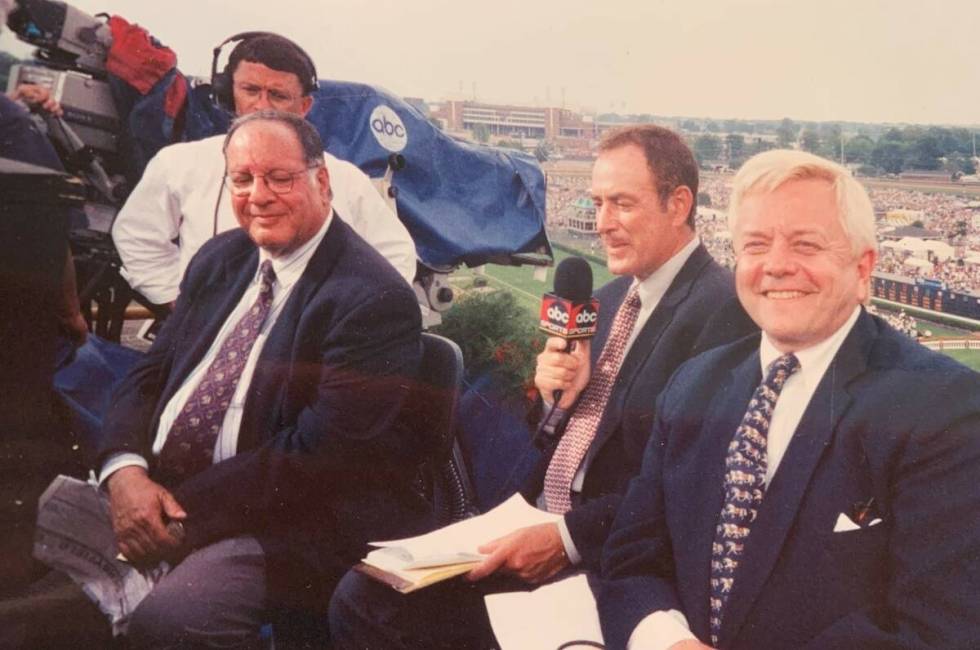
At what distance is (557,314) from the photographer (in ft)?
6.28

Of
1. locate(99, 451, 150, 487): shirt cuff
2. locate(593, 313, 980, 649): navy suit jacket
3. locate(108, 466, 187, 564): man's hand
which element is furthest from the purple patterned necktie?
locate(99, 451, 150, 487): shirt cuff

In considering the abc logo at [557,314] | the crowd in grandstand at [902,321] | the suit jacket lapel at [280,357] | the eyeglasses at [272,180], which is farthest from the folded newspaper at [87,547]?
the crowd in grandstand at [902,321]

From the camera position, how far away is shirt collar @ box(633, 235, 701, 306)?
1.81 metres

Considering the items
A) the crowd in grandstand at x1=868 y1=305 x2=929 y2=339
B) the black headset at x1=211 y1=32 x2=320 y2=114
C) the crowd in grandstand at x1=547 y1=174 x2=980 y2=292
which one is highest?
the black headset at x1=211 y1=32 x2=320 y2=114

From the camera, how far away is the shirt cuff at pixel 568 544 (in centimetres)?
197

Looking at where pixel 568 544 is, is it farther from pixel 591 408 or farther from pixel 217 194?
pixel 217 194

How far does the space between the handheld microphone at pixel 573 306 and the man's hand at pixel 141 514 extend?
3.37ft

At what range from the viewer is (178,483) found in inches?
90.7

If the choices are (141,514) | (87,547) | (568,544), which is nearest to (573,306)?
(568,544)

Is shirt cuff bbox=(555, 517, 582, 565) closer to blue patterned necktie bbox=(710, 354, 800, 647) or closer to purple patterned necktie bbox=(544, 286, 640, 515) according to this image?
purple patterned necktie bbox=(544, 286, 640, 515)

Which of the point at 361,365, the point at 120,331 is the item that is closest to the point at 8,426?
the point at 120,331

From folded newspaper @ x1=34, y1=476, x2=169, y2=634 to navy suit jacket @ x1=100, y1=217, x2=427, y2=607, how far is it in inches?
8.9

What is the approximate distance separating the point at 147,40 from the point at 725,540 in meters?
1.77

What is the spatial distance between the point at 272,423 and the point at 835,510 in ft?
4.13
